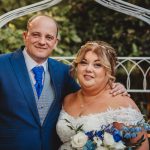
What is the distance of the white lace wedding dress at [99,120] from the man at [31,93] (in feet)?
0.38

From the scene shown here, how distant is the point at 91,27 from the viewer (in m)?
7.23

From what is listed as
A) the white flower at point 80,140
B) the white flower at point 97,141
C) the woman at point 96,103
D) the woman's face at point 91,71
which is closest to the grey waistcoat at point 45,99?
the woman at point 96,103

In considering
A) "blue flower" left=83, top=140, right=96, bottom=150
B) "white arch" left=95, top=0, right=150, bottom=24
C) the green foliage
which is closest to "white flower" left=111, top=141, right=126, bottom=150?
"blue flower" left=83, top=140, right=96, bottom=150

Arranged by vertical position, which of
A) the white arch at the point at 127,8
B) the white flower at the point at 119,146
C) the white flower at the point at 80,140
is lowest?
the white flower at the point at 119,146

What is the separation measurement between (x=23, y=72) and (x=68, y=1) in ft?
13.0

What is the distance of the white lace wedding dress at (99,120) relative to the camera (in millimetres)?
3166

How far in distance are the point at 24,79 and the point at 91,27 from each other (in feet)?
13.0

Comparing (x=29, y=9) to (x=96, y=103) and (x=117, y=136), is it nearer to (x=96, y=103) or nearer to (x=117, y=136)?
(x=96, y=103)

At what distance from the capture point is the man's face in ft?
11.1

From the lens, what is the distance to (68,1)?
23.6 ft

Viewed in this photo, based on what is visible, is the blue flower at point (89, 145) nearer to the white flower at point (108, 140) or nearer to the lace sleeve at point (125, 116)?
the white flower at point (108, 140)

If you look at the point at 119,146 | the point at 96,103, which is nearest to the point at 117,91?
the point at 96,103

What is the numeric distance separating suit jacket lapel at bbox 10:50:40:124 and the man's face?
0.10 metres

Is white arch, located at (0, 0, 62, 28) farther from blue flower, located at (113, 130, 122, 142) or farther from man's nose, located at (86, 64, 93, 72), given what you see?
blue flower, located at (113, 130, 122, 142)
